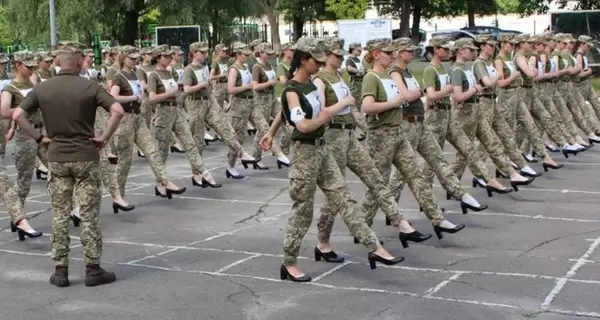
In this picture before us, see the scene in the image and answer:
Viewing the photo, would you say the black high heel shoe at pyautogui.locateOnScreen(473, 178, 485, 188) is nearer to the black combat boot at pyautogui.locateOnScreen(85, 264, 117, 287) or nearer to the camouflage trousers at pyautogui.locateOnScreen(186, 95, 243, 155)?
the camouflage trousers at pyautogui.locateOnScreen(186, 95, 243, 155)

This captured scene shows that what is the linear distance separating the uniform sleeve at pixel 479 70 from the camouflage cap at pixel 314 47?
178 inches

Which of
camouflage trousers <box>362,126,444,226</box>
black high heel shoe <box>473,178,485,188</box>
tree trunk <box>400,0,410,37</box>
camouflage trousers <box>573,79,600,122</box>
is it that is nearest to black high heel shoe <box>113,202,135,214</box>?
camouflage trousers <box>362,126,444,226</box>

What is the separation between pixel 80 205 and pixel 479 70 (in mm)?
5796

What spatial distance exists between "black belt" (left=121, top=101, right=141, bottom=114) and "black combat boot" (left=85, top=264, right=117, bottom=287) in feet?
12.4

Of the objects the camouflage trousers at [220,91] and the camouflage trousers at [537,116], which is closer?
the camouflage trousers at [537,116]

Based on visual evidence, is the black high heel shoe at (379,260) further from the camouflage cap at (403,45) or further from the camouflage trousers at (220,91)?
the camouflage trousers at (220,91)

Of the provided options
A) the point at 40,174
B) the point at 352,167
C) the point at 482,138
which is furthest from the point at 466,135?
the point at 40,174

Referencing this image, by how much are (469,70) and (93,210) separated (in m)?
5.00

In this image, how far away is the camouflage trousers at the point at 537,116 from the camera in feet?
46.3

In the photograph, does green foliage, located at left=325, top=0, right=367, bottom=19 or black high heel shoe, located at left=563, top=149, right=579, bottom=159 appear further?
green foliage, located at left=325, top=0, right=367, bottom=19

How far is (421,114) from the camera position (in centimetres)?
987

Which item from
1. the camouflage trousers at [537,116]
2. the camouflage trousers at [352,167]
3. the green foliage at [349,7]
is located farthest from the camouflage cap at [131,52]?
the green foliage at [349,7]

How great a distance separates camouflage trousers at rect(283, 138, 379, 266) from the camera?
7.98 metres

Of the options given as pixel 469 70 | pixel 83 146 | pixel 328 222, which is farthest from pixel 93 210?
pixel 469 70
